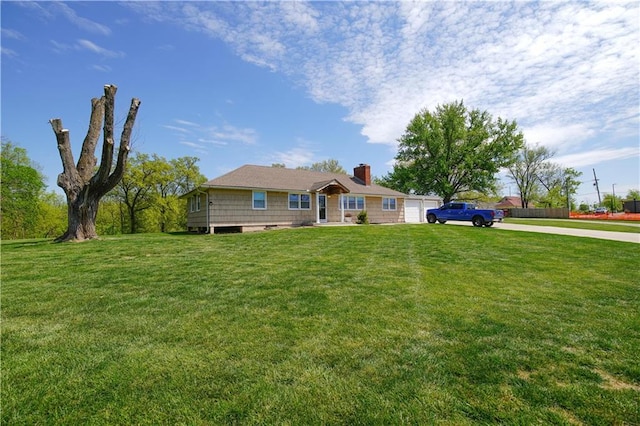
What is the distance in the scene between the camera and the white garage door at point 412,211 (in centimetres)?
2794

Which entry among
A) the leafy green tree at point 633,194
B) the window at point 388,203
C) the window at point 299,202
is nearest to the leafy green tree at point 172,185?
the window at point 299,202

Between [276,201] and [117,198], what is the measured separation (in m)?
24.7

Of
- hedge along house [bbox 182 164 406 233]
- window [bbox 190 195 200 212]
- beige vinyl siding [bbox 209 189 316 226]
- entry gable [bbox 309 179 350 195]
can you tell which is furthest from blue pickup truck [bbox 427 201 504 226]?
window [bbox 190 195 200 212]

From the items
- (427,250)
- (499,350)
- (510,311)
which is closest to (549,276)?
(510,311)

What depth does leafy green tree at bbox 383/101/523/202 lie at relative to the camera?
3666 cm

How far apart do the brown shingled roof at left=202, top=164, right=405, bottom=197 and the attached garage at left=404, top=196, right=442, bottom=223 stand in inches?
106

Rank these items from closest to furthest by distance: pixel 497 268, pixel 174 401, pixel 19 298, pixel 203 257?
1. pixel 174 401
2. pixel 19 298
3. pixel 497 268
4. pixel 203 257

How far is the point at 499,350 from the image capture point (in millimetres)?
2945

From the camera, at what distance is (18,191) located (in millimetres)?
30344

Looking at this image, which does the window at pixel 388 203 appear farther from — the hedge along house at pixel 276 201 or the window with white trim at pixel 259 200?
the window with white trim at pixel 259 200

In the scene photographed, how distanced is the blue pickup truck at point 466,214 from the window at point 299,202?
984 centimetres

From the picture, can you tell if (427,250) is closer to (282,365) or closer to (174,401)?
(282,365)

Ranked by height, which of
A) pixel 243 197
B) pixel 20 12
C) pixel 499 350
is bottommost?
pixel 499 350

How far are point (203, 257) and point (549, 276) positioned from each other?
26.9 feet
